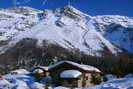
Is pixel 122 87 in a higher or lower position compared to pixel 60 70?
lower

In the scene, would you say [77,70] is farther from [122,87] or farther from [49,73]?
[122,87]

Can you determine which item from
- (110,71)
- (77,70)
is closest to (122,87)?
(77,70)

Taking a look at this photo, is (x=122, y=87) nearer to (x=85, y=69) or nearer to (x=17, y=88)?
(x=17, y=88)

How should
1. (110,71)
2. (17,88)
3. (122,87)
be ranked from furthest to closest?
(110,71) → (17,88) → (122,87)

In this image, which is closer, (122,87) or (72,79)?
(122,87)

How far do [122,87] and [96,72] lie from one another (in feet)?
127

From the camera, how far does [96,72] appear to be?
6456cm

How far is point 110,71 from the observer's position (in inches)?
3359

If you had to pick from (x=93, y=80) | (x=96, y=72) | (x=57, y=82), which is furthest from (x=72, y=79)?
(x=96, y=72)

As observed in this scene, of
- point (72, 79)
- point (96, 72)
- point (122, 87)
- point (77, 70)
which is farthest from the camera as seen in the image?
point (96, 72)

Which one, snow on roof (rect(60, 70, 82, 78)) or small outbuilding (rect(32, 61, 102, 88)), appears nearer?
Result: snow on roof (rect(60, 70, 82, 78))

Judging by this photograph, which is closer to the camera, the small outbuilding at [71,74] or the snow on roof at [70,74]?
the snow on roof at [70,74]

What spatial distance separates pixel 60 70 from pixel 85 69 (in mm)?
4755

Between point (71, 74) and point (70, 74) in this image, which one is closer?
point (71, 74)
